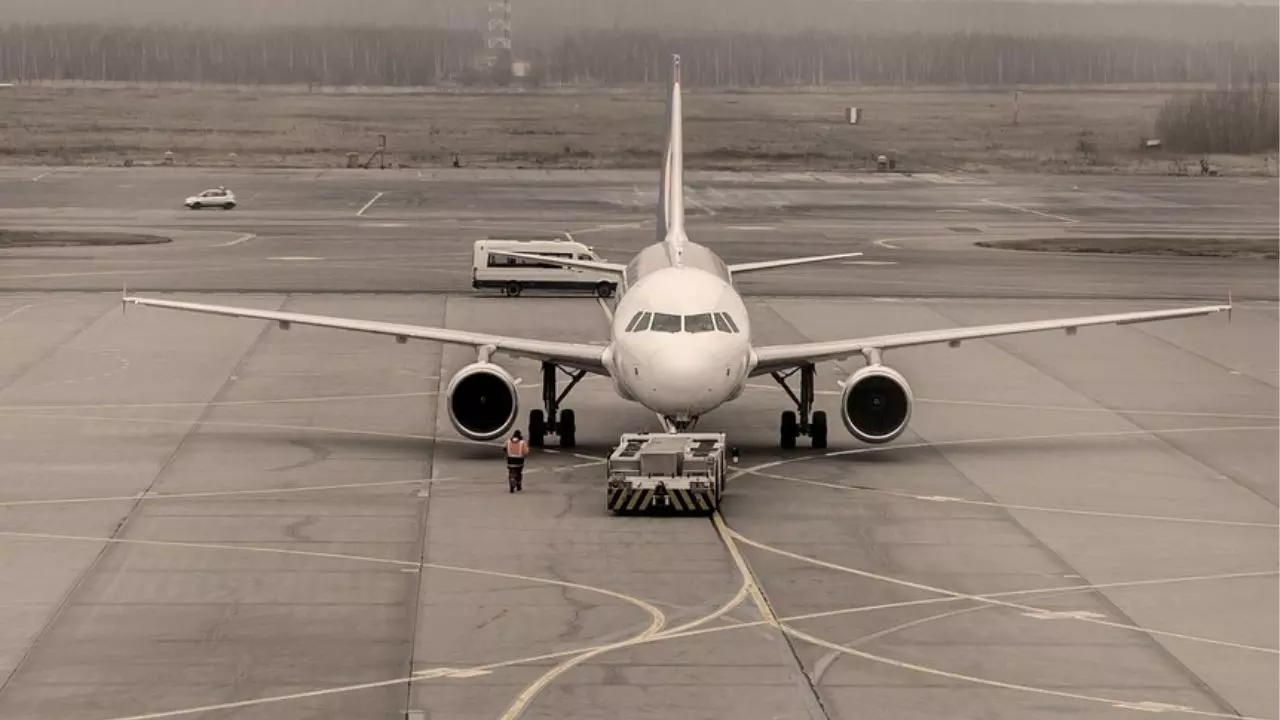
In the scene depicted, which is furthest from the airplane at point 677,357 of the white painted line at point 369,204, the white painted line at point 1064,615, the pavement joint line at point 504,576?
the white painted line at point 369,204

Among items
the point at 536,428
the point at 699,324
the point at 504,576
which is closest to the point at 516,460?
the point at 699,324

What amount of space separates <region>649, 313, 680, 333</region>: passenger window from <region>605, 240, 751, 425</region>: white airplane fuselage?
7 cm

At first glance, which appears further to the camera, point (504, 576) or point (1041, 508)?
point (1041, 508)

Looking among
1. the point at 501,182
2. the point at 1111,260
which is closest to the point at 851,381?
the point at 1111,260

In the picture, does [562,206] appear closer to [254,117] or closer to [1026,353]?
[1026,353]

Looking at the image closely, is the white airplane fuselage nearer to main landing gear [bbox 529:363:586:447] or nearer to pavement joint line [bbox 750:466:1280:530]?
pavement joint line [bbox 750:466:1280:530]

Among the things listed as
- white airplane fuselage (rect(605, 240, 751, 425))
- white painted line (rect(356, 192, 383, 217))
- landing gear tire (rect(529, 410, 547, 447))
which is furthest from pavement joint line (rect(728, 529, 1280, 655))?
white painted line (rect(356, 192, 383, 217))

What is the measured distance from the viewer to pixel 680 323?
42.5m

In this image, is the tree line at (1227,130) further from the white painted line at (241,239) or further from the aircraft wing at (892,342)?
the aircraft wing at (892,342)

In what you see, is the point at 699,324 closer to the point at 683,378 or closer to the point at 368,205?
the point at 683,378

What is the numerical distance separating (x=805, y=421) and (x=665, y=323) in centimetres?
650

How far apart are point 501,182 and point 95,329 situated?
7551cm

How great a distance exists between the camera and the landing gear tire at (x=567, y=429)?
47.5 meters

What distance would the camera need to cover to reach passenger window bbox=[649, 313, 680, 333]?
139 ft
